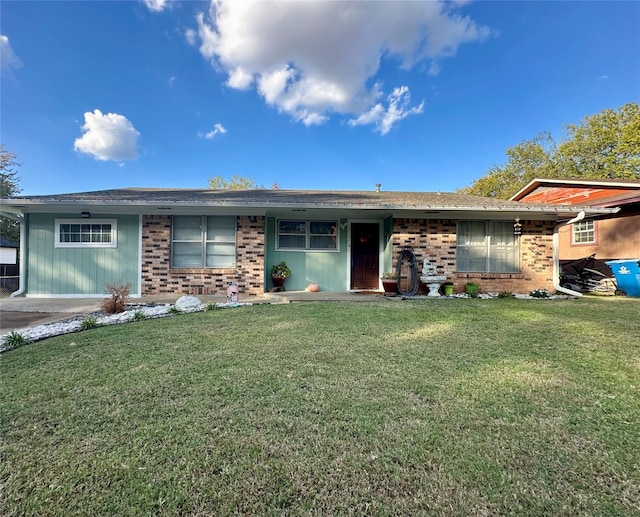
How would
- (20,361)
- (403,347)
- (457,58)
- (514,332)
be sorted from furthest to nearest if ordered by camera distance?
(457,58), (514,332), (403,347), (20,361)

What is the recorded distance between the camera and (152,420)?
206 cm

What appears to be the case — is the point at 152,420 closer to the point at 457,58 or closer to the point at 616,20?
the point at 457,58

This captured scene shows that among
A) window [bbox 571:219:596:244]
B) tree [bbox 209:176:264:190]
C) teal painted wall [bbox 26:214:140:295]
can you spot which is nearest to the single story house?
teal painted wall [bbox 26:214:140:295]

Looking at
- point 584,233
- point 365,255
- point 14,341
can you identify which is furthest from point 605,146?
point 14,341

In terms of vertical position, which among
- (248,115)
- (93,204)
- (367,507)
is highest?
(248,115)

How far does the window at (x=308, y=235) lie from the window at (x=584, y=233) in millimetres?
10048

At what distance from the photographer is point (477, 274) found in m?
8.44

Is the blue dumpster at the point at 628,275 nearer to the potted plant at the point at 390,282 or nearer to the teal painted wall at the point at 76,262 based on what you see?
the potted plant at the point at 390,282

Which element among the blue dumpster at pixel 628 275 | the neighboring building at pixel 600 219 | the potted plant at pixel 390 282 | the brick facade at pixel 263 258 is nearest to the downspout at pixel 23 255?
the brick facade at pixel 263 258

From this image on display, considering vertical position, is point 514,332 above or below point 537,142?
below

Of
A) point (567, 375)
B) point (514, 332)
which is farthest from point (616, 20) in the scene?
point (567, 375)

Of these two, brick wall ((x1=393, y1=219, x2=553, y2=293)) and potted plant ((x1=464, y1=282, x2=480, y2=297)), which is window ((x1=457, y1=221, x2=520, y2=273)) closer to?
brick wall ((x1=393, y1=219, x2=553, y2=293))

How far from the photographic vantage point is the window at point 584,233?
11.9m

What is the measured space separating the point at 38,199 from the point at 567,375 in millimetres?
10067
